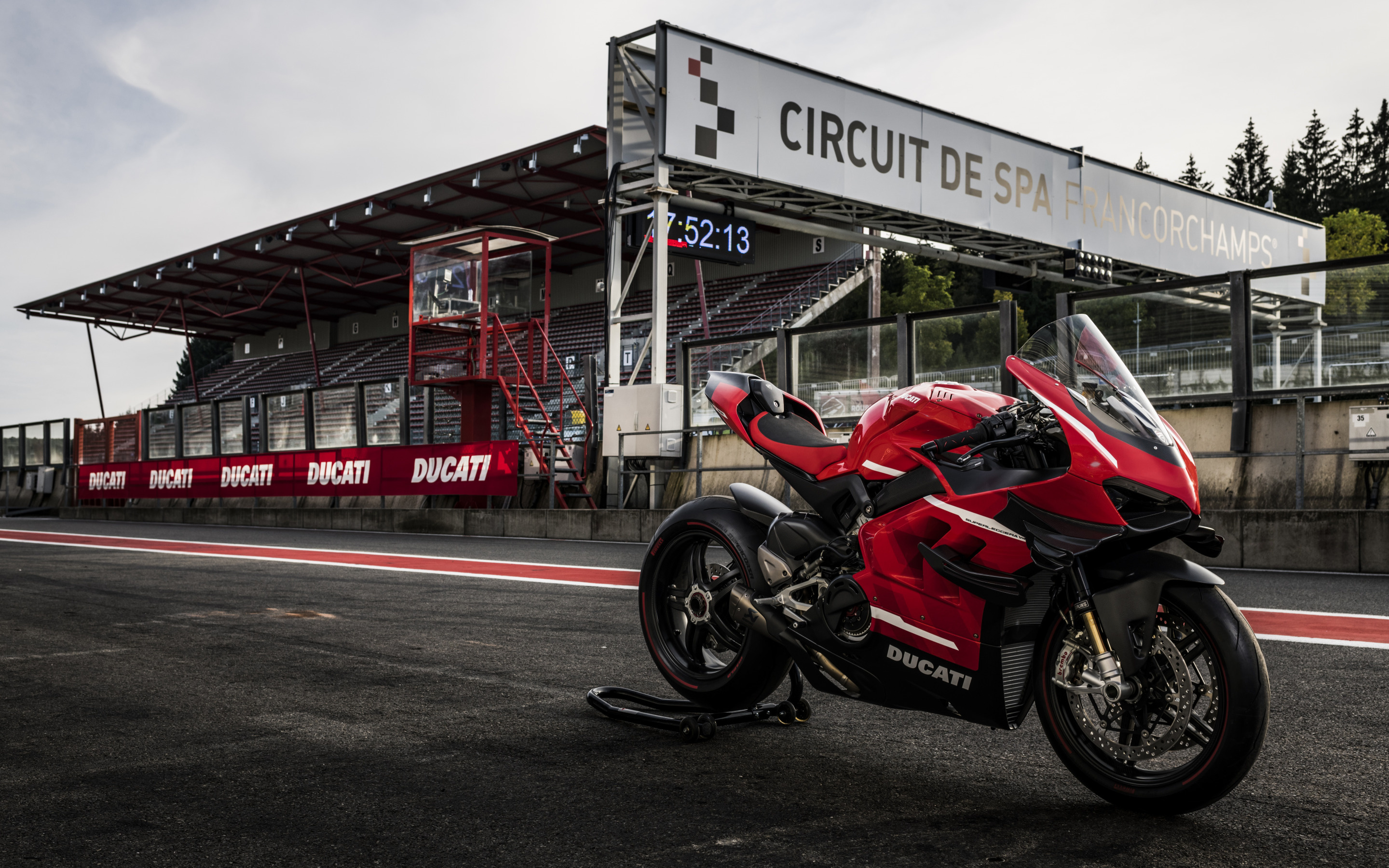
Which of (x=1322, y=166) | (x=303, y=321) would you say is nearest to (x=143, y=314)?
(x=303, y=321)

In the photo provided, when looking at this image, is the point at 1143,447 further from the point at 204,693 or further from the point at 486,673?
the point at 204,693

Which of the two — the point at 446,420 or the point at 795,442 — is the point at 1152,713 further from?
the point at 446,420

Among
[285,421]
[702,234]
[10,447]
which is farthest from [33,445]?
[702,234]

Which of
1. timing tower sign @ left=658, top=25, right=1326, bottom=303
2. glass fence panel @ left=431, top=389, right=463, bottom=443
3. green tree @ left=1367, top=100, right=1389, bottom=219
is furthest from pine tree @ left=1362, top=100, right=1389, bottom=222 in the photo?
glass fence panel @ left=431, top=389, right=463, bottom=443

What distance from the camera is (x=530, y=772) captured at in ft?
11.3

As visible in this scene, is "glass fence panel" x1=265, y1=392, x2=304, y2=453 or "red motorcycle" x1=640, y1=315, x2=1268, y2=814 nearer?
"red motorcycle" x1=640, y1=315, x2=1268, y2=814

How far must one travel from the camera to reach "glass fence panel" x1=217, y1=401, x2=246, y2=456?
25.7 m

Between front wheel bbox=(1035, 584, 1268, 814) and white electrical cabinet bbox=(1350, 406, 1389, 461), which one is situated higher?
white electrical cabinet bbox=(1350, 406, 1389, 461)

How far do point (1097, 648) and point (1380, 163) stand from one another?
10557 cm

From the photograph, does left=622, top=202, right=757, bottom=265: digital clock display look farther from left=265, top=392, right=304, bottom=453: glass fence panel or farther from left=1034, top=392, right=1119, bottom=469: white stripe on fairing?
left=1034, top=392, right=1119, bottom=469: white stripe on fairing

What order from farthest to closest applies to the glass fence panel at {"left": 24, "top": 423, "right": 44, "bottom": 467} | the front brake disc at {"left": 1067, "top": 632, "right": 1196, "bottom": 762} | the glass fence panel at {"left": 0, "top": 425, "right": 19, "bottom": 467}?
the glass fence panel at {"left": 0, "top": 425, "right": 19, "bottom": 467}
the glass fence panel at {"left": 24, "top": 423, "right": 44, "bottom": 467}
the front brake disc at {"left": 1067, "top": 632, "right": 1196, "bottom": 762}

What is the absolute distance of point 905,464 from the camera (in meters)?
3.40

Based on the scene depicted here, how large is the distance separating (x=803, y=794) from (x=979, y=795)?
0.50 m

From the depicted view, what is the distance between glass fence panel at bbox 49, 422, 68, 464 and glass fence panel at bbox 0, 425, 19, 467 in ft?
6.85
